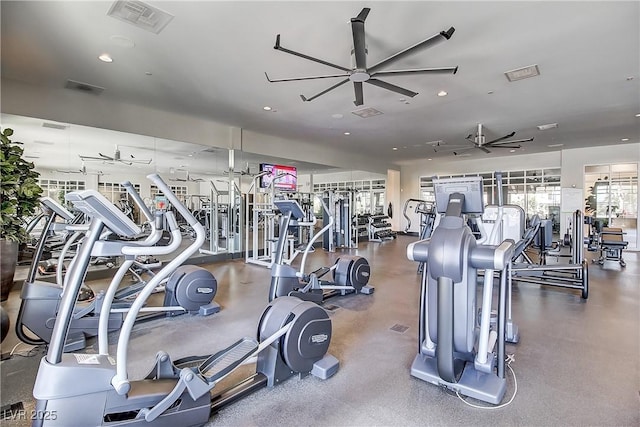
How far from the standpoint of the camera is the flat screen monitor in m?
2.39

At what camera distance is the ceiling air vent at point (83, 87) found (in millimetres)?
4617

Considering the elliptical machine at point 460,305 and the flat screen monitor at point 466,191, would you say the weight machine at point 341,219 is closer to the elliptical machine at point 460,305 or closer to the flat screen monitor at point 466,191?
the flat screen monitor at point 466,191

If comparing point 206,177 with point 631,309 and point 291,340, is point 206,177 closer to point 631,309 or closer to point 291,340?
point 291,340

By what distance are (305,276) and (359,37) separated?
9.14 ft

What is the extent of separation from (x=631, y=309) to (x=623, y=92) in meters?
3.42

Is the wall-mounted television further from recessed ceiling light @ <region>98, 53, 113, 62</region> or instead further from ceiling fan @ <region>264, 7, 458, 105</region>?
ceiling fan @ <region>264, 7, 458, 105</region>

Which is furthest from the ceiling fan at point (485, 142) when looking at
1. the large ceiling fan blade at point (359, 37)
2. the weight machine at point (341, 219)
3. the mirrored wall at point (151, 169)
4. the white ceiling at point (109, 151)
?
the white ceiling at point (109, 151)

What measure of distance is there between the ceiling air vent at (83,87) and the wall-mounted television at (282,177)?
3.90 m

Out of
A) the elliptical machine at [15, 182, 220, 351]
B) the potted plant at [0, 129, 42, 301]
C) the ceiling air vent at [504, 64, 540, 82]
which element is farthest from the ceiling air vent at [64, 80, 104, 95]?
the ceiling air vent at [504, 64, 540, 82]

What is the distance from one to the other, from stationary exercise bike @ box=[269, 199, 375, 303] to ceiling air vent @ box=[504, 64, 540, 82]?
331 cm

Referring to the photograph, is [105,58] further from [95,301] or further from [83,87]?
[95,301]

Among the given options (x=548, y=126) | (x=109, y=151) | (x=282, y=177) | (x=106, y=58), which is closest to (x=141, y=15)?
(x=106, y=58)

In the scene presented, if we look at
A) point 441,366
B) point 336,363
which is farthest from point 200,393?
point 441,366

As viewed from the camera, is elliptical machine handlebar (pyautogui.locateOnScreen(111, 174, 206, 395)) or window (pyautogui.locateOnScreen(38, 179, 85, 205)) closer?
elliptical machine handlebar (pyautogui.locateOnScreen(111, 174, 206, 395))
